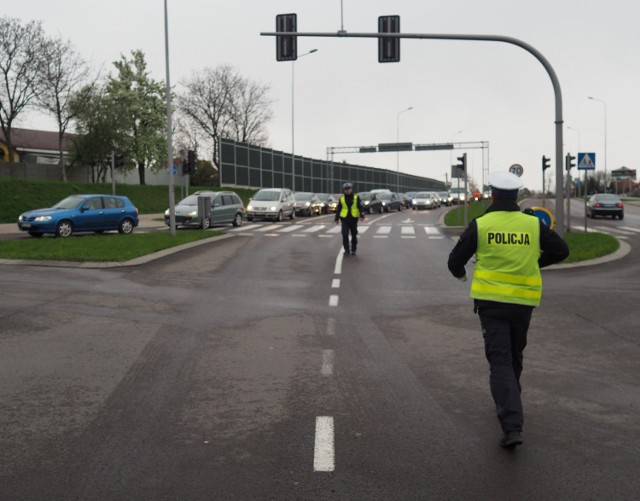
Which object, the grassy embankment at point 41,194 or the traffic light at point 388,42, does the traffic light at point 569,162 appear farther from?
the grassy embankment at point 41,194

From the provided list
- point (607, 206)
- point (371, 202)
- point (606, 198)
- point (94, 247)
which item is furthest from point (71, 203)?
point (606, 198)

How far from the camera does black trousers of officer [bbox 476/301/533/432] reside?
4.56 meters

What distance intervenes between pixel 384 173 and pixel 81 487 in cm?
9149

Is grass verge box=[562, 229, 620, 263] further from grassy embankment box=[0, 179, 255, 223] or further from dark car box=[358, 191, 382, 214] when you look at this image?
dark car box=[358, 191, 382, 214]

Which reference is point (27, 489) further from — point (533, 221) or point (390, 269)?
point (390, 269)

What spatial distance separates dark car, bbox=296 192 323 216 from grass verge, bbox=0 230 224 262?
2068 cm

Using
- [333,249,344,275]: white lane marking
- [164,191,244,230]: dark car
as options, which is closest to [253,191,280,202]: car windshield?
[164,191,244,230]: dark car

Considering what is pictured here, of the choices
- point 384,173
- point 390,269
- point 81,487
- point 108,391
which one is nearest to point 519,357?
point 81,487

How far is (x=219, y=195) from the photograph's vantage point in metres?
31.2

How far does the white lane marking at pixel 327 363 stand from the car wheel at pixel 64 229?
18.7 metres

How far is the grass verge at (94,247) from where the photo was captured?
16375 millimetres

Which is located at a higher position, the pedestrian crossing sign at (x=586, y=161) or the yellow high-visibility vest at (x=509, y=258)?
the pedestrian crossing sign at (x=586, y=161)

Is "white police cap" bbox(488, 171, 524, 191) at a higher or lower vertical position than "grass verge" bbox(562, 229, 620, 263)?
higher

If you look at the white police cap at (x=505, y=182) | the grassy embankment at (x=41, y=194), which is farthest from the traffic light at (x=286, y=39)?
the grassy embankment at (x=41, y=194)
